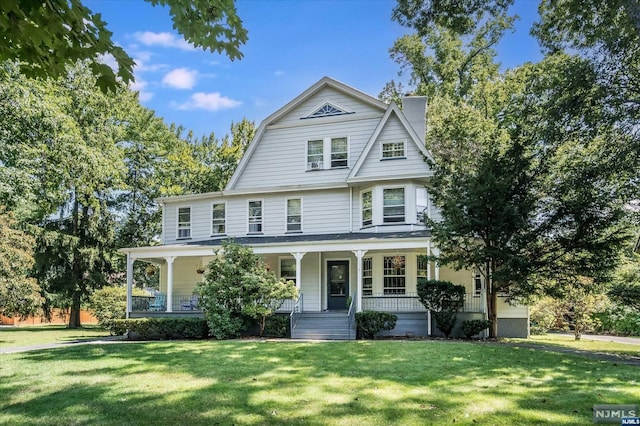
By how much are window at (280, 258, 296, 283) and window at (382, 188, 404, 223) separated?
15.3 feet

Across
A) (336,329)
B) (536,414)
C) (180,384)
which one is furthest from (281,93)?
(536,414)

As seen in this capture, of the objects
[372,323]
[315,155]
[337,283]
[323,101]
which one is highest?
[323,101]

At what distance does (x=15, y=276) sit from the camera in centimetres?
1603

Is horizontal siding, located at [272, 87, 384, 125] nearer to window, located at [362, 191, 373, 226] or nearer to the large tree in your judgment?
window, located at [362, 191, 373, 226]

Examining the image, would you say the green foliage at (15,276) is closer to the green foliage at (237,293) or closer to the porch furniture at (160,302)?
the green foliage at (237,293)

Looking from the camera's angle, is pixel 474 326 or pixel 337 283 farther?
pixel 337 283

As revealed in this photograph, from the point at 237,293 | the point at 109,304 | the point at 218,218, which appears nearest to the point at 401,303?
the point at 237,293

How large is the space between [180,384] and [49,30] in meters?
6.28

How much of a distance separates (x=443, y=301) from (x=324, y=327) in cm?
434

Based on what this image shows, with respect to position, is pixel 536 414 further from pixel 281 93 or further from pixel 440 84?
pixel 440 84

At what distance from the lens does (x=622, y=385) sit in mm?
7801

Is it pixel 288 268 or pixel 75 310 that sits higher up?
pixel 288 268

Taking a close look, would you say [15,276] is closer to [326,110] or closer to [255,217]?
[255,217]

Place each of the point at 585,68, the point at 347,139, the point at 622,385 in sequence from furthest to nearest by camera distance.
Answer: the point at 347,139 < the point at 585,68 < the point at 622,385
